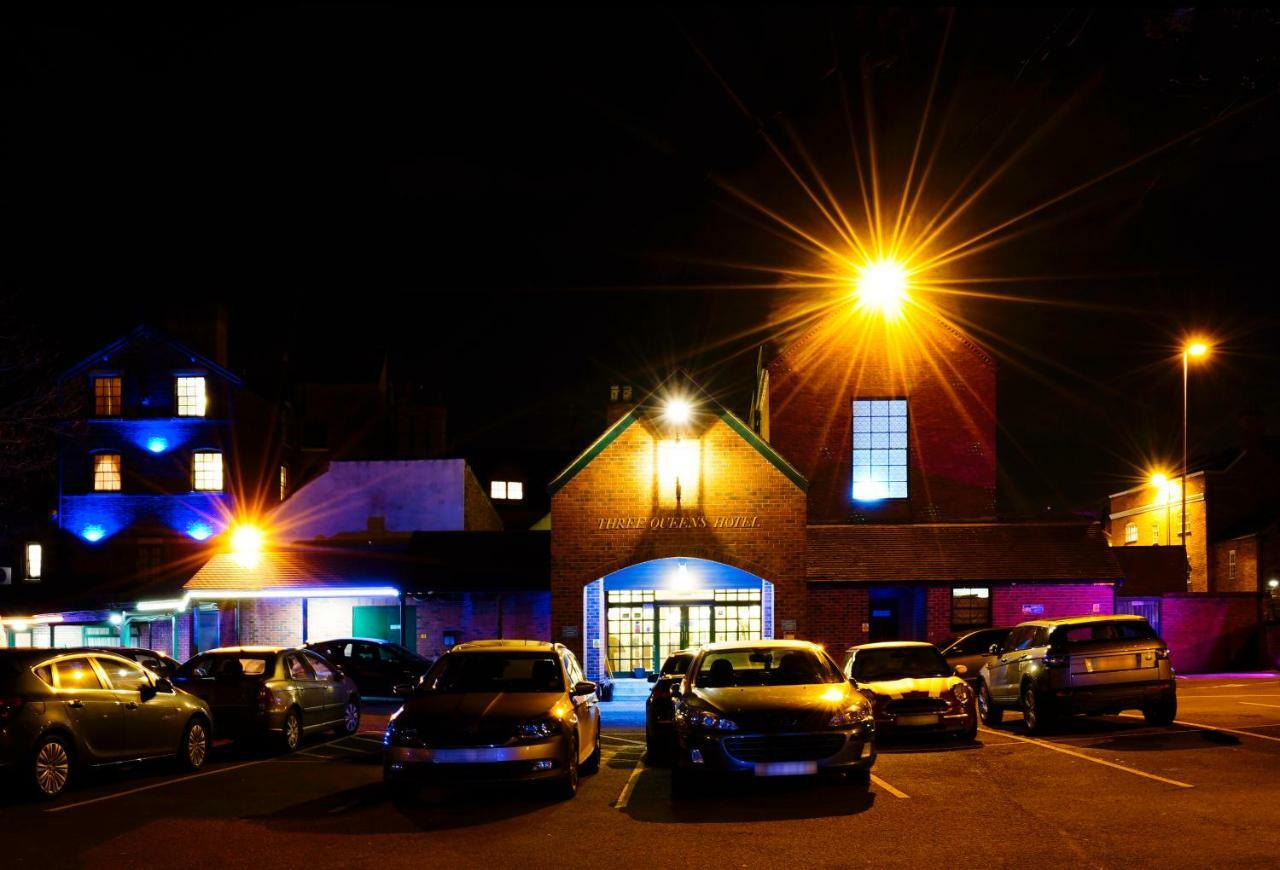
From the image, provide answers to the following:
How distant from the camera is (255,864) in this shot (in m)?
8.91

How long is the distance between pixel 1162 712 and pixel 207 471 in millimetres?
34364

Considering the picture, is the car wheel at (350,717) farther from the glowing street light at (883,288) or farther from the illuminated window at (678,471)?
the glowing street light at (883,288)

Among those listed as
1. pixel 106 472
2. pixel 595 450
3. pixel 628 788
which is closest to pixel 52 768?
pixel 628 788

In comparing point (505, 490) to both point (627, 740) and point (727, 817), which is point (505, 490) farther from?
point (727, 817)

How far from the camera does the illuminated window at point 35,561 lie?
136 feet

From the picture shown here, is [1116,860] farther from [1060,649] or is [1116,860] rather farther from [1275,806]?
[1060,649]

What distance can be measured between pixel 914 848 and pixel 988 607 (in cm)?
1956

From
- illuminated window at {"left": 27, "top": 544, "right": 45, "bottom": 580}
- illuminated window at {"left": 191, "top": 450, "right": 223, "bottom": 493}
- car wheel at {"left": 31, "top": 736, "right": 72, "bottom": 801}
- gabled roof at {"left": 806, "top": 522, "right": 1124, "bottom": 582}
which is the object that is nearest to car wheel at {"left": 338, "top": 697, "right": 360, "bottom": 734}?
car wheel at {"left": 31, "top": 736, "right": 72, "bottom": 801}

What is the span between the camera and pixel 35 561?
41.8 meters

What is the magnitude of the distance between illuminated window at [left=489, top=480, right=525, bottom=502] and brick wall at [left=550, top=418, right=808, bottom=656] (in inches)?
1315

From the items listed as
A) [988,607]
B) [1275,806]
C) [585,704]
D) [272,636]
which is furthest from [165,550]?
[1275,806]

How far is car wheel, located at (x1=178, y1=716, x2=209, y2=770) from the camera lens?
1447 cm

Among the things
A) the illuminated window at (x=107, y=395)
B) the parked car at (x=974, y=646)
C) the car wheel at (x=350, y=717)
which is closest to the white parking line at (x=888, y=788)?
the car wheel at (x=350, y=717)

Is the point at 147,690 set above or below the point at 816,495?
below
